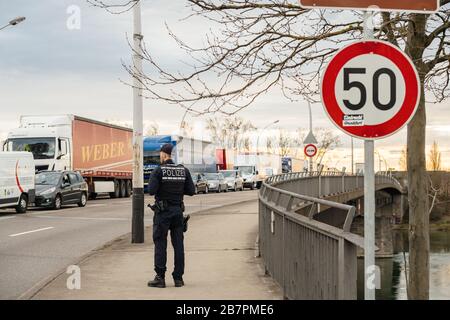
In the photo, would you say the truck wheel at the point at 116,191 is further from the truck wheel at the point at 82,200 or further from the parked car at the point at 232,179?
the parked car at the point at 232,179

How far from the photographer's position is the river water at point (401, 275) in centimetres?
3069

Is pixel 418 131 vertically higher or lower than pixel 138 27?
lower

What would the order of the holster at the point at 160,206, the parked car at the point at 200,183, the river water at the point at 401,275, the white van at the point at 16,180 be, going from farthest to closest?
the parked car at the point at 200,183, the river water at the point at 401,275, the white van at the point at 16,180, the holster at the point at 160,206

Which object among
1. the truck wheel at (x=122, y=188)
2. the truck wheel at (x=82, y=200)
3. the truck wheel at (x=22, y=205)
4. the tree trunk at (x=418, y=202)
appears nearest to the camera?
the tree trunk at (x=418, y=202)

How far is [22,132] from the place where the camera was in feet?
107

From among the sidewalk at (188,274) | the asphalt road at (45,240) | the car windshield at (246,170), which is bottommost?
the asphalt road at (45,240)

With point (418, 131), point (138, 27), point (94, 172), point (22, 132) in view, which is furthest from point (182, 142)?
point (418, 131)

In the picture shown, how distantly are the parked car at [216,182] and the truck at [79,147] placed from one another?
10.6 m

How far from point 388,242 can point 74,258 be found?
137 feet

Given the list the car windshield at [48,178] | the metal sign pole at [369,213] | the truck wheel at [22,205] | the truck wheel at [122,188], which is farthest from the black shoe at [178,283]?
the truck wheel at [122,188]

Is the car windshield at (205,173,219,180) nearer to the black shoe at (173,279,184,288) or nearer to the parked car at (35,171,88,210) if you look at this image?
the parked car at (35,171,88,210)

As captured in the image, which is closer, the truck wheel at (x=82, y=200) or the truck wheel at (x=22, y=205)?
the truck wheel at (x=22, y=205)

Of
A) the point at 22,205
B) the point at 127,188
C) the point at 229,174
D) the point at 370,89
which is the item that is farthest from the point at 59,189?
the point at 229,174
